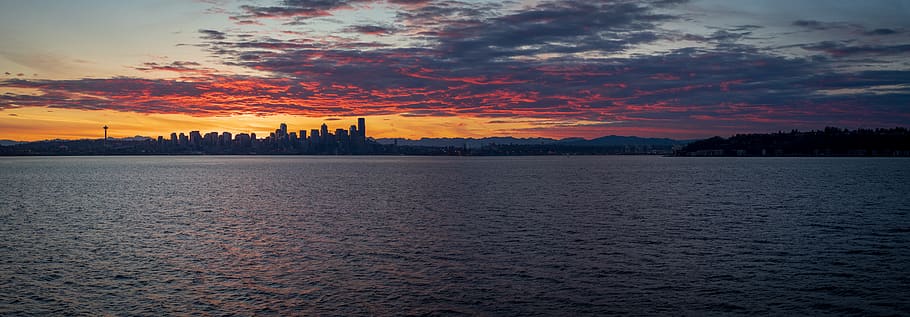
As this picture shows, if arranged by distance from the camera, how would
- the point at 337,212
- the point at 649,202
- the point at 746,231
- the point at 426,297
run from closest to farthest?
the point at 426,297
the point at 746,231
the point at 337,212
the point at 649,202

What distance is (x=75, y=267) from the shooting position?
3441 cm

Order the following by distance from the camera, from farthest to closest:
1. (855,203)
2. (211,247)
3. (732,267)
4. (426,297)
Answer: (855,203) → (211,247) → (732,267) → (426,297)

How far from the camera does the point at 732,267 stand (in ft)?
111

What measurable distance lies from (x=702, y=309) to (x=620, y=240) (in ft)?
56.8

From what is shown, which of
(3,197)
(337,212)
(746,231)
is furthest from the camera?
(3,197)

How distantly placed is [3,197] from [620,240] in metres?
86.1

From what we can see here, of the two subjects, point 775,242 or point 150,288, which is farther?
point 775,242

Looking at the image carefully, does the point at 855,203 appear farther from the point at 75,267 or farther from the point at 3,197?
the point at 3,197

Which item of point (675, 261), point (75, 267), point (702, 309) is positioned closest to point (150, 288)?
point (75, 267)

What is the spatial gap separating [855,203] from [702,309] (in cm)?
5525

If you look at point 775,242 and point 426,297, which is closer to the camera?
point 426,297

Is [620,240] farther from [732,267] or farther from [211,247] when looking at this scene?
[211,247]

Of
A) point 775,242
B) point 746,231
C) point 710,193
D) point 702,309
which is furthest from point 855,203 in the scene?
point 702,309

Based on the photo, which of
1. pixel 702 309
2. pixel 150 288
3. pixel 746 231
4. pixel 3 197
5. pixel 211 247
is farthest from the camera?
pixel 3 197
